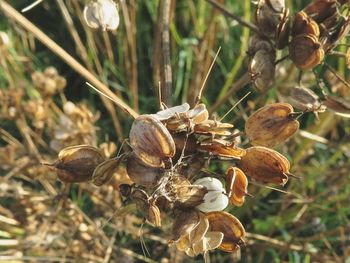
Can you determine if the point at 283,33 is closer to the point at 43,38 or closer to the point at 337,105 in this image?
the point at 337,105

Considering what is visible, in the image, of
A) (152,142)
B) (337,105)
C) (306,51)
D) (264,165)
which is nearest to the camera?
(152,142)

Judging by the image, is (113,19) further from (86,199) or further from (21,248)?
(86,199)

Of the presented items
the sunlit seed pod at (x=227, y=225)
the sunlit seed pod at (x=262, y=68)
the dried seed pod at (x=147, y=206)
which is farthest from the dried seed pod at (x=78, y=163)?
the sunlit seed pod at (x=262, y=68)

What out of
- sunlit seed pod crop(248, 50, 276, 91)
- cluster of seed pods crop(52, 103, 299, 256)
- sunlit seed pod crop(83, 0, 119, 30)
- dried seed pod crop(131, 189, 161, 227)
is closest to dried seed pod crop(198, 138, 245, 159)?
cluster of seed pods crop(52, 103, 299, 256)

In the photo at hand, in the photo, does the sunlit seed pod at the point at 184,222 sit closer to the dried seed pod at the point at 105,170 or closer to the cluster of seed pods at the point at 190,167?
the cluster of seed pods at the point at 190,167

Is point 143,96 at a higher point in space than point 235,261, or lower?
higher

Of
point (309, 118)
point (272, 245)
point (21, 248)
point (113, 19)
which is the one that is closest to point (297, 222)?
point (272, 245)

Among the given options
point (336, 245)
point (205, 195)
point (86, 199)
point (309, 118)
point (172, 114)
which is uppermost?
point (172, 114)

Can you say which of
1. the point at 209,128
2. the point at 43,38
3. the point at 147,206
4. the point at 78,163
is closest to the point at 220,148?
the point at 209,128
